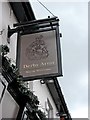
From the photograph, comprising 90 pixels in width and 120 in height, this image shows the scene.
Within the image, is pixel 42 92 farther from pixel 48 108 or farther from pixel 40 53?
pixel 40 53

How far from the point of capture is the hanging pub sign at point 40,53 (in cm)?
763

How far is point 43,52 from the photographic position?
7.91 metres

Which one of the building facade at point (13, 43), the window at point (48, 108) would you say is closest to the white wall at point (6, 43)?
the building facade at point (13, 43)

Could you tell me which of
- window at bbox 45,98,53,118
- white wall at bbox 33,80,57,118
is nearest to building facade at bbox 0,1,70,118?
white wall at bbox 33,80,57,118

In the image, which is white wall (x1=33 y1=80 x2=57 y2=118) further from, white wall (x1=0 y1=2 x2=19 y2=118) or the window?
white wall (x1=0 y1=2 x2=19 y2=118)

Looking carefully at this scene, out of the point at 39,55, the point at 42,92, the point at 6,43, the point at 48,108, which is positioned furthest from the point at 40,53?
the point at 48,108

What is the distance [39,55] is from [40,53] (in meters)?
0.05

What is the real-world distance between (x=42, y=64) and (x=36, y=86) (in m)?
4.48

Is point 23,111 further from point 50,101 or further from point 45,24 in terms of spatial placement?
point 50,101

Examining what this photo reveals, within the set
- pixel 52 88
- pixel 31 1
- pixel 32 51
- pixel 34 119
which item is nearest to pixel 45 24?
pixel 32 51

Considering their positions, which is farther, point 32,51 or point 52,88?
point 52,88

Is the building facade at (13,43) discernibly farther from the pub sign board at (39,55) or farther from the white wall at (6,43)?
the pub sign board at (39,55)

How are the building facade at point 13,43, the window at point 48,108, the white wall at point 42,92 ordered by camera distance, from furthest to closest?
the window at point 48,108
the white wall at point 42,92
the building facade at point 13,43

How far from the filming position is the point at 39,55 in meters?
7.89
